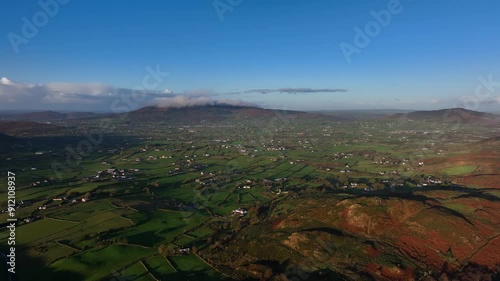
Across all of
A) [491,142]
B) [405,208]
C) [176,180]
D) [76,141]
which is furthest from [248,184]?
[76,141]

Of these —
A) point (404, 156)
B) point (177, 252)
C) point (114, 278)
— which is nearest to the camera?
point (114, 278)

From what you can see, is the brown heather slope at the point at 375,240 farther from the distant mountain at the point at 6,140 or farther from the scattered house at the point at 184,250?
the distant mountain at the point at 6,140

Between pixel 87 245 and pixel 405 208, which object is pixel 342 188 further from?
pixel 87 245

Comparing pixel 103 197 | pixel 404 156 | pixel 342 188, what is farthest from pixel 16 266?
pixel 404 156

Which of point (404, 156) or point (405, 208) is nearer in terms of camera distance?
point (405, 208)

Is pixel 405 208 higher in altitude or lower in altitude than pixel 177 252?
higher

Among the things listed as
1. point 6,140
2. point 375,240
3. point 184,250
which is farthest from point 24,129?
point 375,240

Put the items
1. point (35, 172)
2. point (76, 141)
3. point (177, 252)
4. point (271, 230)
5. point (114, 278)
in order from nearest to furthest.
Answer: point (114, 278) → point (177, 252) → point (271, 230) → point (35, 172) → point (76, 141)

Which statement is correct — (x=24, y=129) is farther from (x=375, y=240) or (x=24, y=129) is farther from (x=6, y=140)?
(x=375, y=240)

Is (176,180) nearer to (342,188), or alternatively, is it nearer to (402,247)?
(342,188)
